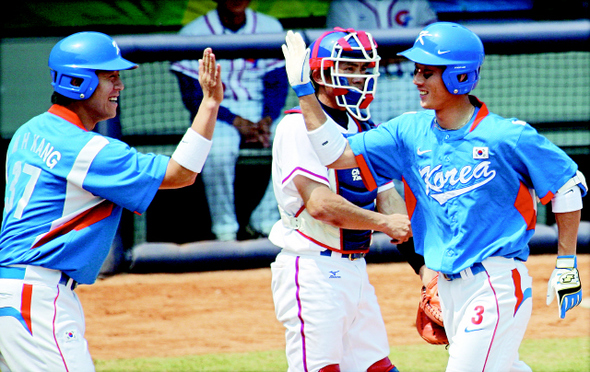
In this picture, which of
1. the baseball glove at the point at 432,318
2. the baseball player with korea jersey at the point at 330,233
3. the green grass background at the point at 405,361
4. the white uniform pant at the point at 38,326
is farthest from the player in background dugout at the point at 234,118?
the white uniform pant at the point at 38,326

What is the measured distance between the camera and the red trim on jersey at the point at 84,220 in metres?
2.80

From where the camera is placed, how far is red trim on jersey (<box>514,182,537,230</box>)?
9.57 ft

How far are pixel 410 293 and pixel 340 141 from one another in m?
3.67

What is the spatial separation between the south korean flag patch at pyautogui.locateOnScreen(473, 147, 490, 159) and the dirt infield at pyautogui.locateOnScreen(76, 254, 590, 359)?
2712 mm

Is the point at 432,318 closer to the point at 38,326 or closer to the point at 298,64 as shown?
the point at 298,64

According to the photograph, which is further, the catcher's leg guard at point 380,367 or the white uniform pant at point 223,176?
the white uniform pant at point 223,176

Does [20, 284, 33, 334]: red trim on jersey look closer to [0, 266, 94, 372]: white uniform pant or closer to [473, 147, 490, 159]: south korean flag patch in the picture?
[0, 266, 94, 372]: white uniform pant

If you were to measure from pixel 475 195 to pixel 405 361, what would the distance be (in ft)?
7.27

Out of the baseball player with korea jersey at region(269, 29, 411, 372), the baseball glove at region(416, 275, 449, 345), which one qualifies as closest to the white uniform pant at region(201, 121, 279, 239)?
the baseball player with korea jersey at region(269, 29, 411, 372)

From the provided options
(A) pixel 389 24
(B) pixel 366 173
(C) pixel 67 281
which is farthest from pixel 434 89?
(A) pixel 389 24

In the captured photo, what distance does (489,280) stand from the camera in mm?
2855

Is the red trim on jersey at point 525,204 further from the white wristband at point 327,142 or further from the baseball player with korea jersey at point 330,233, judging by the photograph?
the white wristband at point 327,142

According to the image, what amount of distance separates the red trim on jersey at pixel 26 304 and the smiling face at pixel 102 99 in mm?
707

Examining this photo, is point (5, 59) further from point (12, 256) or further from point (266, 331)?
point (12, 256)
